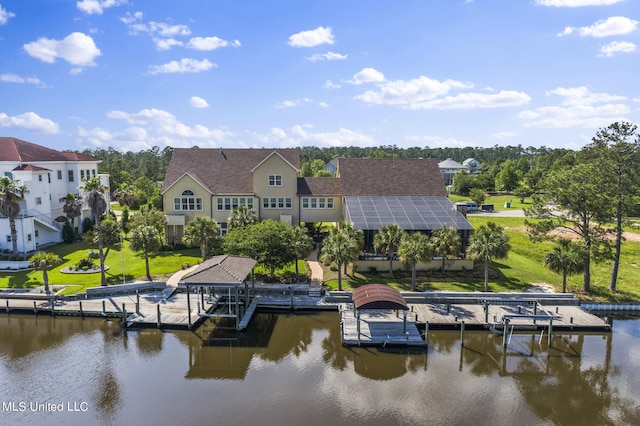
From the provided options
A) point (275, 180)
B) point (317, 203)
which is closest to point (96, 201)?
point (275, 180)

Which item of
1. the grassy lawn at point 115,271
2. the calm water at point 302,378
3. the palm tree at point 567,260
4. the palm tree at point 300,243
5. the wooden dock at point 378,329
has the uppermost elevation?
the palm tree at point 300,243

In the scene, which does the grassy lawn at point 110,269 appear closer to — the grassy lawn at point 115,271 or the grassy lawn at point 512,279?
the grassy lawn at point 115,271

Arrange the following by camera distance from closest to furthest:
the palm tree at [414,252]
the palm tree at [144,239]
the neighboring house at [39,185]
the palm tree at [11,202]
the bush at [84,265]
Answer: the palm tree at [414,252], the palm tree at [144,239], the bush at [84,265], the palm tree at [11,202], the neighboring house at [39,185]

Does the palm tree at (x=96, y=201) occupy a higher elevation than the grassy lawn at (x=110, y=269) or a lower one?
higher

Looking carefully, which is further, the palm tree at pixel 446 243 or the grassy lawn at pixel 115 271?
the grassy lawn at pixel 115 271

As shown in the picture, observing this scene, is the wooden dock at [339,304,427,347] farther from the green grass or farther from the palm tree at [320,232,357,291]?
the green grass

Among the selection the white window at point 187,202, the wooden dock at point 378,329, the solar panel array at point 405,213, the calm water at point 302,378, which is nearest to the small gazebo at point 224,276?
the calm water at point 302,378

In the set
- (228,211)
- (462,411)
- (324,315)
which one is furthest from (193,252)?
(462,411)

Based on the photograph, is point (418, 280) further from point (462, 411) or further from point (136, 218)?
point (136, 218)

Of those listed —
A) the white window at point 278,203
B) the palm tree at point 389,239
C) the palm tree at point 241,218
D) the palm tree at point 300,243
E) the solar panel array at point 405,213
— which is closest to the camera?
the palm tree at point 300,243
